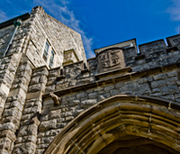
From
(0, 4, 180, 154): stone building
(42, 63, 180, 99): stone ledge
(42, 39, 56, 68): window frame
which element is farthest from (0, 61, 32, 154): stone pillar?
(42, 39, 56, 68): window frame

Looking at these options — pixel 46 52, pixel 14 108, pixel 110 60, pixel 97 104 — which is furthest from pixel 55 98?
pixel 46 52

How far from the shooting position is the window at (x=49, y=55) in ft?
24.6

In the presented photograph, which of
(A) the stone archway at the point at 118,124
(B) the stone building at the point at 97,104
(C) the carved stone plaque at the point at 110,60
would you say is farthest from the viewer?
(C) the carved stone plaque at the point at 110,60

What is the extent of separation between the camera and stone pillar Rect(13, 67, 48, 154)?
3.67m

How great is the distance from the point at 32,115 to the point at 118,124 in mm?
1983

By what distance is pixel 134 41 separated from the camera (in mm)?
8422

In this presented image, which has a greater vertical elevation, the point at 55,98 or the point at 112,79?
the point at 112,79

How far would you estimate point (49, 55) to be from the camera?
7.88 metres

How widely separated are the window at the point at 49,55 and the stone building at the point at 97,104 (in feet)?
5.86

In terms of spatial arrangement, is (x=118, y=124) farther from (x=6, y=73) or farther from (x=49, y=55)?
(x=49, y=55)

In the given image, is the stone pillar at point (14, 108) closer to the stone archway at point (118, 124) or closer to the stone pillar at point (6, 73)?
the stone pillar at point (6, 73)

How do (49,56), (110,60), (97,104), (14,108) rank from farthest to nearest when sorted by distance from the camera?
(49,56) → (110,60) → (14,108) → (97,104)

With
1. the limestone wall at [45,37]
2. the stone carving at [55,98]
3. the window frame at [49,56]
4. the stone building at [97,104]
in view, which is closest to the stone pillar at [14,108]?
the stone building at [97,104]

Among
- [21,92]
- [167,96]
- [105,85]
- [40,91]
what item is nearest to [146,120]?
[167,96]
